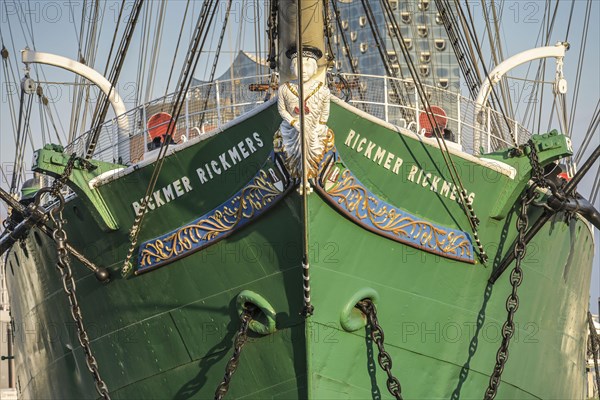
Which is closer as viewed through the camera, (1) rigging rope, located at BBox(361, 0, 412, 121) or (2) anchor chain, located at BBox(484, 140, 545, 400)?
(2) anchor chain, located at BBox(484, 140, 545, 400)

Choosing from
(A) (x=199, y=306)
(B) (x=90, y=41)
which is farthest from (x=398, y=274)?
(B) (x=90, y=41)

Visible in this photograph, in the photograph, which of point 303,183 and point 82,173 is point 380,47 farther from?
point 303,183

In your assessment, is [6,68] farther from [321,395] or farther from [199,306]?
[321,395]

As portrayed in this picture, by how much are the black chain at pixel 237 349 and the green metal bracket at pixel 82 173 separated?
1989 millimetres

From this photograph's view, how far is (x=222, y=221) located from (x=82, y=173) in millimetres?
1891

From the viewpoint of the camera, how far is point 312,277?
12.9 meters

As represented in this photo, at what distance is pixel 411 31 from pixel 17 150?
31233 millimetres

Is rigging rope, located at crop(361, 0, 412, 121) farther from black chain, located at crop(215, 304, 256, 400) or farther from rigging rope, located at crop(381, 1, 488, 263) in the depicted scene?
black chain, located at crop(215, 304, 256, 400)

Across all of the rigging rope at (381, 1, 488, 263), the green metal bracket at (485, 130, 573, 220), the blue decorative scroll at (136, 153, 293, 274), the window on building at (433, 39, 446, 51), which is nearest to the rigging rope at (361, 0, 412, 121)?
the rigging rope at (381, 1, 488, 263)

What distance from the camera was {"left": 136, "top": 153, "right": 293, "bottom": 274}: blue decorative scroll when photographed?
1287cm

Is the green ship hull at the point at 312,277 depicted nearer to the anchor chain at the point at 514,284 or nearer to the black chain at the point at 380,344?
the black chain at the point at 380,344

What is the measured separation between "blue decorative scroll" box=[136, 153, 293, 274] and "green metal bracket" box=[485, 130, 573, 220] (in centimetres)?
306

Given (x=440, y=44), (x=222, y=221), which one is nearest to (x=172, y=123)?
(x=222, y=221)

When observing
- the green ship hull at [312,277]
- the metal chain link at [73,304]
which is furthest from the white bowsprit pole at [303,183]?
the metal chain link at [73,304]
